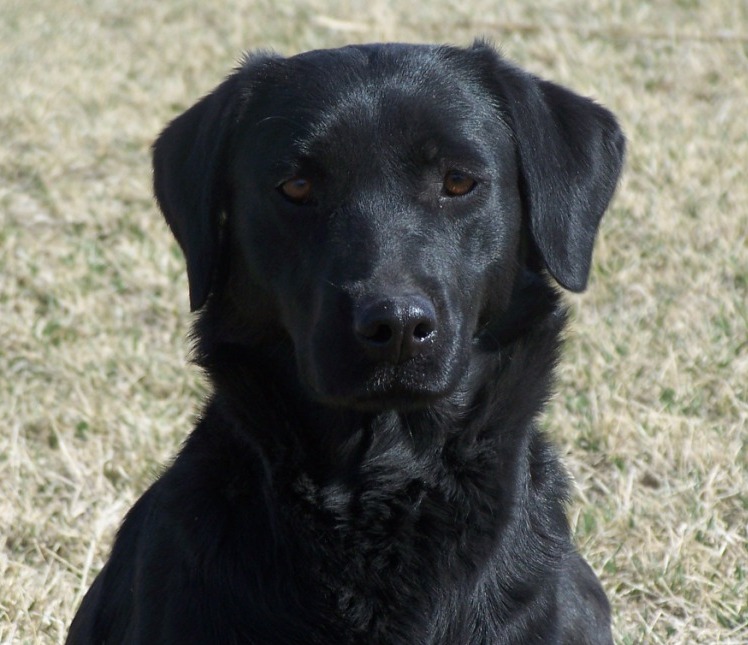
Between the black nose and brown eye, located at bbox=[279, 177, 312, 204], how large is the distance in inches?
16.5

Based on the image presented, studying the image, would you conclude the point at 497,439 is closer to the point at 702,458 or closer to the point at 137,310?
the point at 702,458

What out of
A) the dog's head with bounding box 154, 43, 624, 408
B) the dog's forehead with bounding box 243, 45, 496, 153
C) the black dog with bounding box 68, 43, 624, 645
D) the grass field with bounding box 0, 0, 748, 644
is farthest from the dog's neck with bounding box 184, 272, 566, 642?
the grass field with bounding box 0, 0, 748, 644

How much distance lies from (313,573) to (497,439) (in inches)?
23.0

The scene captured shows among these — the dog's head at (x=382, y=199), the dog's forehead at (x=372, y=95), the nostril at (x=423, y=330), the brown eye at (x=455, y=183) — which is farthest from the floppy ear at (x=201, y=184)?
the nostril at (x=423, y=330)

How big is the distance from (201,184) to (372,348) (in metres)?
0.76

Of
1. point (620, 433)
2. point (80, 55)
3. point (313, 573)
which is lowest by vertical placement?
point (80, 55)

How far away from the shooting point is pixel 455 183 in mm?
3174

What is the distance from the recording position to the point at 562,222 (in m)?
3.35

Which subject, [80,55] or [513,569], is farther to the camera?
[80,55]

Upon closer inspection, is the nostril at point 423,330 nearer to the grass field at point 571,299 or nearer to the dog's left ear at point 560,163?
the dog's left ear at point 560,163

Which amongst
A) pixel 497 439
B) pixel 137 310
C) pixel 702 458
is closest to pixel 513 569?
pixel 497 439

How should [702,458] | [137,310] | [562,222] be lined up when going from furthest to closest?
1. [137,310]
2. [702,458]
3. [562,222]

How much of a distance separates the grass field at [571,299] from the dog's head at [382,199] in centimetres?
142

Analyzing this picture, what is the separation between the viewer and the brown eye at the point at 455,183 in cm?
317
